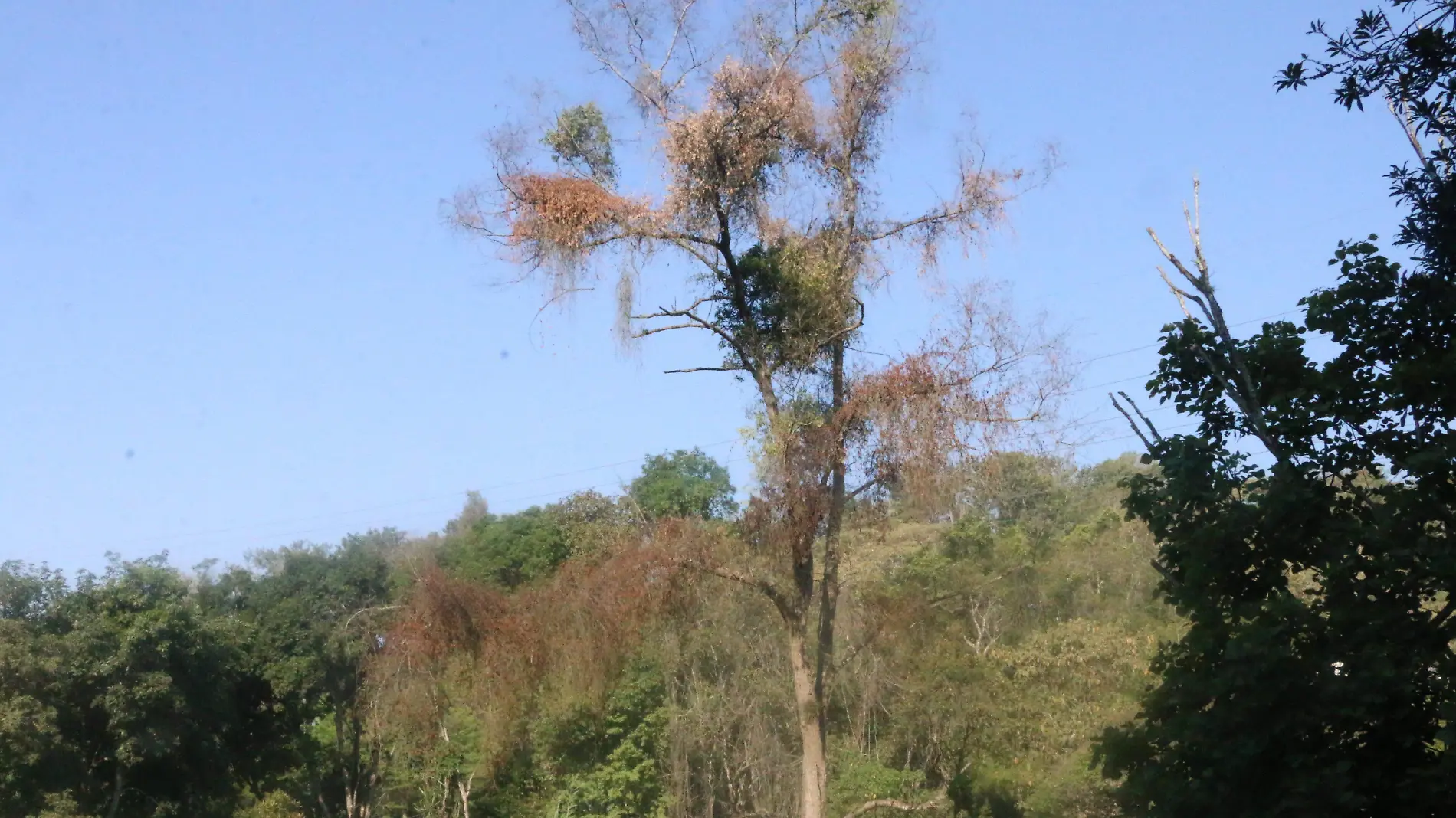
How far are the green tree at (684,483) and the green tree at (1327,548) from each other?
1995 centimetres

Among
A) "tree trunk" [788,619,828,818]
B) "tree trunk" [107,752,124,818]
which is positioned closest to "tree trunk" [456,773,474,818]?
"tree trunk" [107,752,124,818]

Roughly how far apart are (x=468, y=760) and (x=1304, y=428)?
23178mm

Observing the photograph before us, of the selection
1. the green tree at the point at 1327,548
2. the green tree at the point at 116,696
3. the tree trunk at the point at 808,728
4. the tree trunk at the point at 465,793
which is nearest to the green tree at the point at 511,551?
→ the tree trunk at the point at 465,793

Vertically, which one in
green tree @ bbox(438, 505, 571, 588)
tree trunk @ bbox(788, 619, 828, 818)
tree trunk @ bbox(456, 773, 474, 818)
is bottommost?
tree trunk @ bbox(456, 773, 474, 818)

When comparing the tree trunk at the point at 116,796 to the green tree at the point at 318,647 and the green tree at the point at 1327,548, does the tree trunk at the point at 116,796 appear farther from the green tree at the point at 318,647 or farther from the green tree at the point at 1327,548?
the green tree at the point at 1327,548

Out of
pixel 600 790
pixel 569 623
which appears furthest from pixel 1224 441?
pixel 600 790

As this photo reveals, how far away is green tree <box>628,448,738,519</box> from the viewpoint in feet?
98.9

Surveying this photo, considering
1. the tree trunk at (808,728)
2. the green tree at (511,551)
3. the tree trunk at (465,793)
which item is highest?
the green tree at (511,551)

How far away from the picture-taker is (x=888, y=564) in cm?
2448

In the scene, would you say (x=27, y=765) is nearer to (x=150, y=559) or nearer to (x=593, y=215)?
(x=150, y=559)

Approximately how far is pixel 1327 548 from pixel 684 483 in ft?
87.3

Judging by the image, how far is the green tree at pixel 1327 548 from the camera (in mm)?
6930

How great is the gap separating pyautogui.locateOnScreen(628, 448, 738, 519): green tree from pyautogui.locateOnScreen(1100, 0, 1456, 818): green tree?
20.0 m

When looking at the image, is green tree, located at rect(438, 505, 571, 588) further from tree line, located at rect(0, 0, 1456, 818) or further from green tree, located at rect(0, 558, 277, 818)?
green tree, located at rect(0, 558, 277, 818)
